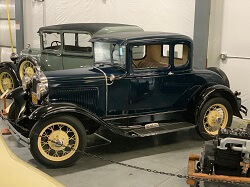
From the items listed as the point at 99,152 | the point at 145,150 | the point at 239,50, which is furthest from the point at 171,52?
the point at 239,50

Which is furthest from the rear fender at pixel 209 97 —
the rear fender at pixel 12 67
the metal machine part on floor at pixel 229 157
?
the rear fender at pixel 12 67

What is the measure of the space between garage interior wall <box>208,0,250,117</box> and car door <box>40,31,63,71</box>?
10.7ft

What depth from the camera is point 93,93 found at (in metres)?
4.60

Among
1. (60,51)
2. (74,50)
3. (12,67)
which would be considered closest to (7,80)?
(12,67)

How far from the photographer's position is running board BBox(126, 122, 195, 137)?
15.1ft

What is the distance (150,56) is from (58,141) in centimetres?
204

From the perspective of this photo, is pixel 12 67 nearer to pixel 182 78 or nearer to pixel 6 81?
pixel 6 81

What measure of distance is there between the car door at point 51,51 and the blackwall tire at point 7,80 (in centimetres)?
76

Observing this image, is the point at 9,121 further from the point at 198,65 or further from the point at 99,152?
the point at 198,65

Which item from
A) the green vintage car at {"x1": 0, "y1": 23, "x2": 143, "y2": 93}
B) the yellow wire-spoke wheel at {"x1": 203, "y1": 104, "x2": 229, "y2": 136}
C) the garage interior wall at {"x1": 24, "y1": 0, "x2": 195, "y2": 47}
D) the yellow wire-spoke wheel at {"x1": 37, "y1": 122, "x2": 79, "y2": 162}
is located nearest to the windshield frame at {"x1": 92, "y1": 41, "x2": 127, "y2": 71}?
the yellow wire-spoke wheel at {"x1": 37, "y1": 122, "x2": 79, "y2": 162}

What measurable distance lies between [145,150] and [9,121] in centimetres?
195

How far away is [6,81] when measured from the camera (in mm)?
8109

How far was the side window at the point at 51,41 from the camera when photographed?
25.3 feet

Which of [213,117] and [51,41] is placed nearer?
[213,117]
